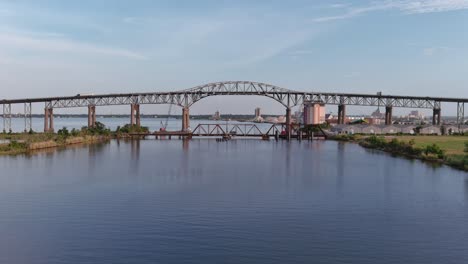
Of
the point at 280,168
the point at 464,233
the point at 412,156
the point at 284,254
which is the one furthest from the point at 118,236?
the point at 412,156

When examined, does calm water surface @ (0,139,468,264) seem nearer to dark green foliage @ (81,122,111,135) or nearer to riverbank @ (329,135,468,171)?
riverbank @ (329,135,468,171)

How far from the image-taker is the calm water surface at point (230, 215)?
18.2 m

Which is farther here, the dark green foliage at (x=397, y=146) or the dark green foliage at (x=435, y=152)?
the dark green foliage at (x=397, y=146)

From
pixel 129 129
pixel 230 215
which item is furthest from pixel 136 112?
pixel 230 215

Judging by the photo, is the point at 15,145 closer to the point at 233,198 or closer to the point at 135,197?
the point at 135,197

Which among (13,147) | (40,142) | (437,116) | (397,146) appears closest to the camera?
(13,147)

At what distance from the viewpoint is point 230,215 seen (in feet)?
79.4

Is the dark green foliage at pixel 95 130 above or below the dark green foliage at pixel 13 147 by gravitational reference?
above

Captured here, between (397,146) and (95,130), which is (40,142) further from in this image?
(397,146)

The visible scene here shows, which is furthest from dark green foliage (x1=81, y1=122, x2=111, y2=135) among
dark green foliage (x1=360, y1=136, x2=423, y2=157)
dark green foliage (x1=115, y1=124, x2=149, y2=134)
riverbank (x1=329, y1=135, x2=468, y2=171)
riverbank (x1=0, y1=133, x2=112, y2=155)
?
dark green foliage (x1=360, y1=136, x2=423, y2=157)

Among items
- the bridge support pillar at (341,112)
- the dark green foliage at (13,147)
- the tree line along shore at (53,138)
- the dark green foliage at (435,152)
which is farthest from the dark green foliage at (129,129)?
the dark green foliage at (435,152)

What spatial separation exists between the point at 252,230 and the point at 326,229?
3.25m

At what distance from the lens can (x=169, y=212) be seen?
81.5 ft

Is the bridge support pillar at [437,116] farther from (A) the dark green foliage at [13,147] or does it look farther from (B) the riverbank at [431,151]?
(A) the dark green foliage at [13,147]
